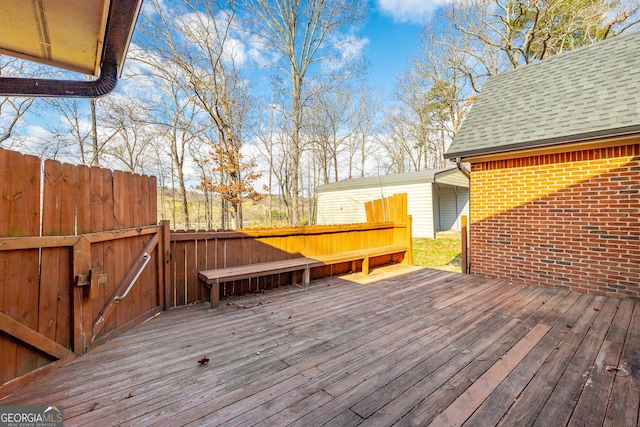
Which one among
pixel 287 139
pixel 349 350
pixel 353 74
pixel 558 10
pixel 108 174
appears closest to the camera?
pixel 349 350

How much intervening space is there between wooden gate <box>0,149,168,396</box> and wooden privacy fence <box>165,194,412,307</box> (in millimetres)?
620

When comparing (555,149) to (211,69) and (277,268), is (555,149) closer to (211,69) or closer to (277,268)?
(277,268)

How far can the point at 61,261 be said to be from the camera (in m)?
2.29

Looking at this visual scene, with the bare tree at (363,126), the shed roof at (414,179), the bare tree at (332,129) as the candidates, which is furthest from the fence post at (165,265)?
the bare tree at (363,126)

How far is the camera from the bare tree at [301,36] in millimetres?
10578

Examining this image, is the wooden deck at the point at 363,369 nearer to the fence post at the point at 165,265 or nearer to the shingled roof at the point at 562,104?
the fence post at the point at 165,265

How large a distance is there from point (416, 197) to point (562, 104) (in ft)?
23.7

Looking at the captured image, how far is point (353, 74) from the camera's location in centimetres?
1162

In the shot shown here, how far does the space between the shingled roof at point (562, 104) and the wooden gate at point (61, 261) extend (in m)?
5.62

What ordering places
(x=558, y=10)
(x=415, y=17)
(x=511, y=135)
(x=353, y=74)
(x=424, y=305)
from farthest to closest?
1. (x=415, y=17)
2. (x=353, y=74)
3. (x=558, y=10)
4. (x=511, y=135)
5. (x=424, y=305)

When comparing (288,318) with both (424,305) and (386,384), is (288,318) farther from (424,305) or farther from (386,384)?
(424,305)

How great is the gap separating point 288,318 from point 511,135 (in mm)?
4997

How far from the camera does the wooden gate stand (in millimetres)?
1965

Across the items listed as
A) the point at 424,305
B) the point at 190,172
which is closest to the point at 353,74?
the point at 190,172
